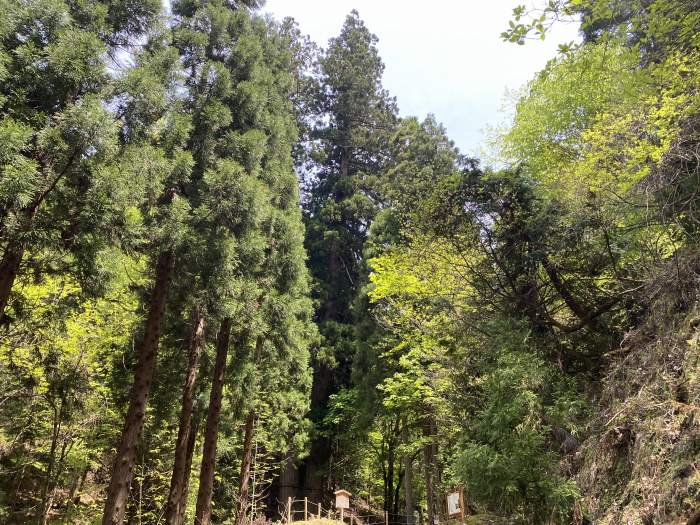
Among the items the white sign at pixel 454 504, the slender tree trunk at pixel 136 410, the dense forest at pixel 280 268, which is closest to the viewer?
the dense forest at pixel 280 268

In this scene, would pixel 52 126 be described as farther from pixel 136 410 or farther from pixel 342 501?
pixel 342 501

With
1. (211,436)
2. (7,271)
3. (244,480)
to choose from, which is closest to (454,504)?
(211,436)

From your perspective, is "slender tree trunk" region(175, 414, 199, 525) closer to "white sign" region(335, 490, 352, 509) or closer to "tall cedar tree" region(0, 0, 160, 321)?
"white sign" region(335, 490, 352, 509)

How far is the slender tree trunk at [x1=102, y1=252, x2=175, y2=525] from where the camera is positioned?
22.0 feet

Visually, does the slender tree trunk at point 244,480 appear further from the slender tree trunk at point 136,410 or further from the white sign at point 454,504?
the white sign at point 454,504

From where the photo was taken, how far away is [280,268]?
11070mm

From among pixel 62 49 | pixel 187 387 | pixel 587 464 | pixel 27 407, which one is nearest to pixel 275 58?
pixel 62 49

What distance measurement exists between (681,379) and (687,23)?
2.98 meters

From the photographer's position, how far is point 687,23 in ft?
12.9

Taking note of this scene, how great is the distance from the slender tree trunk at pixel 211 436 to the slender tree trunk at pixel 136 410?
1.64 meters

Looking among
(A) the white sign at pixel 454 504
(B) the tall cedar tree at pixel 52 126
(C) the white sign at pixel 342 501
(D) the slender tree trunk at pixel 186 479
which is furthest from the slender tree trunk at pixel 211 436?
(C) the white sign at pixel 342 501

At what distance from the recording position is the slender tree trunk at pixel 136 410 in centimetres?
672

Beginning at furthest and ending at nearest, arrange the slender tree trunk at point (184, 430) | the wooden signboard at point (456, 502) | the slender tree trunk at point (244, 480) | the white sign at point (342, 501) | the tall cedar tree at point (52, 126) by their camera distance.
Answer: the white sign at point (342, 501) < the slender tree trunk at point (244, 480) < the slender tree trunk at point (184, 430) < the wooden signboard at point (456, 502) < the tall cedar tree at point (52, 126)

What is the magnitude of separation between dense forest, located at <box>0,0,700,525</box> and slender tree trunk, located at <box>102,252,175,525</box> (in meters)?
0.03
